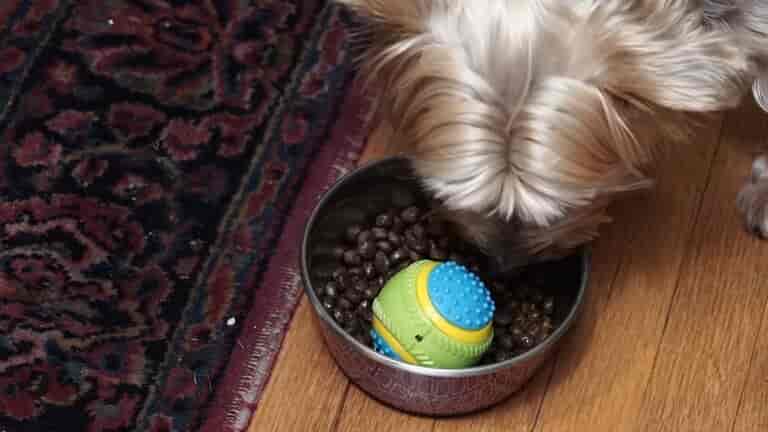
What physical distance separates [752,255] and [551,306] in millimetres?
415

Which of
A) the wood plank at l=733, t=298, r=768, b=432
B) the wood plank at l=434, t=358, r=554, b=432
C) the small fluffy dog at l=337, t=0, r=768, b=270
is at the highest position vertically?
the small fluffy dog at l=337, t=0, r=768, b=270

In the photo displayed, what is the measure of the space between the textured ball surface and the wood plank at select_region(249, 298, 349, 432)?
19 centimetres

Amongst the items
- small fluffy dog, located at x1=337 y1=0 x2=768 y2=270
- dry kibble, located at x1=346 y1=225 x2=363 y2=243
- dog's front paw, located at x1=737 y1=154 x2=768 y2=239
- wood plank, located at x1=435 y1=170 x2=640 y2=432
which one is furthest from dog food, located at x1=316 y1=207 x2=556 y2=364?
dog's front paw, located at x1=737 y1=154 x2=768 y2=239

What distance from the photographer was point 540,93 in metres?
1.11

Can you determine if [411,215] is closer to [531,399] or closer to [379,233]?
[379,233]

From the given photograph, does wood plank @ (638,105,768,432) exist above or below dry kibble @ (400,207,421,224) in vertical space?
below

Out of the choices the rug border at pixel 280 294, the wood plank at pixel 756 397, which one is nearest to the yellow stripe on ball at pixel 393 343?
the rug border at pixel 280 294

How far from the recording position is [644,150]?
1.22 metres

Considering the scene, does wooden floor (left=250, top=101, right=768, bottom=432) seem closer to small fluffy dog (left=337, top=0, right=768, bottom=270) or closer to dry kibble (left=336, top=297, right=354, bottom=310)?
dry kibble (left=336, top=297, right=354, bottom=310)

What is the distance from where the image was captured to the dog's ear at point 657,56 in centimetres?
112

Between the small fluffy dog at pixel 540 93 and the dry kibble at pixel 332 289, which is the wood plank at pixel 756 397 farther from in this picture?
the dry kibble at pixel 332 289

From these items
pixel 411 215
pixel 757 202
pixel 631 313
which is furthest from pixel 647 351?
pixel 411 215

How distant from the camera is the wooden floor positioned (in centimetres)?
147

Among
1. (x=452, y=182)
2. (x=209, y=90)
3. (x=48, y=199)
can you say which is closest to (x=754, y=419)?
(x=452, y=182)
